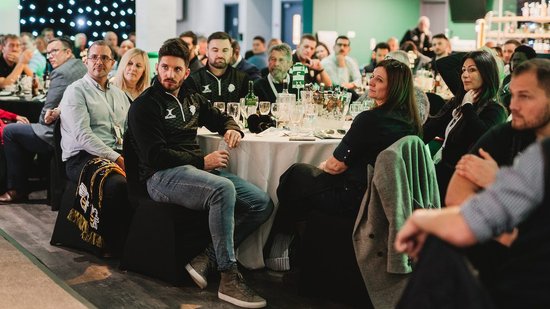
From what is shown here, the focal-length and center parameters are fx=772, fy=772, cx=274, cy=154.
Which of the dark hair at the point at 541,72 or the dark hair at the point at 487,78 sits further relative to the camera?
the dark hair at the point at 487,78

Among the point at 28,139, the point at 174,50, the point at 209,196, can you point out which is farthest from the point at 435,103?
the point at 28,139

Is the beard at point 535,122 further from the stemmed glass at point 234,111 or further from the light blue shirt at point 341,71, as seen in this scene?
the light blue shirt at point 341,71

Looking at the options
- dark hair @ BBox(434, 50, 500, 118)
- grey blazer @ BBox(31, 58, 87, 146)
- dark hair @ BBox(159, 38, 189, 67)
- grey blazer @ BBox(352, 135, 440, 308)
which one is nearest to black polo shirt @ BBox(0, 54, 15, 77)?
grey blazer @ BBox(31, 58, 87, 146)

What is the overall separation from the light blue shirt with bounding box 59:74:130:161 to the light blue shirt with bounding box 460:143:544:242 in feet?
10.9

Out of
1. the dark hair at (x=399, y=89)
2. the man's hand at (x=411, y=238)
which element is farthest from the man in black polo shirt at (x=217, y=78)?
the man's hand at (x=411, y=238)

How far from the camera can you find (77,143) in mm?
4934

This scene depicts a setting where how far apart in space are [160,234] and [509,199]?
8.51 ft

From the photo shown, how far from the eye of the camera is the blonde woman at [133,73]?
17.2 ft

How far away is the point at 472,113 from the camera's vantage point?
4230 millimetres

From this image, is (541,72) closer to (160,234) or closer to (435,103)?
(160,234)

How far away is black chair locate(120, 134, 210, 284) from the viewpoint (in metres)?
4.12

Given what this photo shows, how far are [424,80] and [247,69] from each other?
6.42 ft

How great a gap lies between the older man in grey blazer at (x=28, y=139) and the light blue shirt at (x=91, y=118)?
34.6 inches

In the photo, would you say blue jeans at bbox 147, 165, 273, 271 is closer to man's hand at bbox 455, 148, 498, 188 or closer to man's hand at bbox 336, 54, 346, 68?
man's hand at bbox 455, 148, 498, 188
